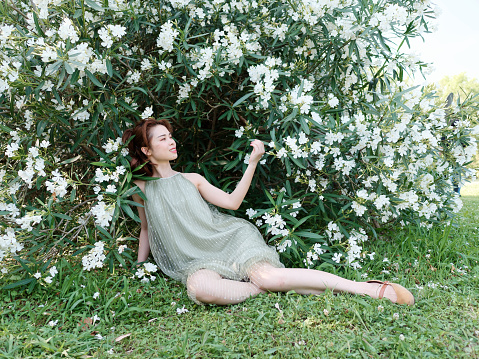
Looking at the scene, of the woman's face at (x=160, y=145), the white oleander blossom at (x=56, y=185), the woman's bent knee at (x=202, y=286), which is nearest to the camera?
the woman's bent knee at (x=202, y=286)

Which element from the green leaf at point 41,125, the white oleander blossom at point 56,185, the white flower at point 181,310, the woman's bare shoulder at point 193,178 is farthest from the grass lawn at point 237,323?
the green leaf at point 41,125

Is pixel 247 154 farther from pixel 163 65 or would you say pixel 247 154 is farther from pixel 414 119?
pixel 414 119

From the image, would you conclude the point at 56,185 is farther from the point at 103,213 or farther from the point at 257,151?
the point at 257,151

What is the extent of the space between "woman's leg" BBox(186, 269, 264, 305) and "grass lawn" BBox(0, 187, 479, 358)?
0.05 meters

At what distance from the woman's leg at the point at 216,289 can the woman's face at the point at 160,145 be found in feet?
2.58

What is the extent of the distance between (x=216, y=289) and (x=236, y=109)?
4.70 ft

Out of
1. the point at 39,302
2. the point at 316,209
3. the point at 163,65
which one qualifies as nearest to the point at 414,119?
the point at 316,209

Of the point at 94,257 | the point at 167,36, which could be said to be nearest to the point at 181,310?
the point at 94,257

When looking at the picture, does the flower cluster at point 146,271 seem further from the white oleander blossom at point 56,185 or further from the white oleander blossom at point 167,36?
the white oleander blossom at point 167,36

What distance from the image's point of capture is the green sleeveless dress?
227 cm

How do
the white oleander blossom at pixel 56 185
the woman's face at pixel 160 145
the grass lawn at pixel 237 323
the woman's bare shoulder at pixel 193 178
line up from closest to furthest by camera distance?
the grass lawn at pixel 237 323
the white oleander blossom at pixel 56 185
the woman's face at pixel 160 145
the woman's bare shoulder at pixel 193 178

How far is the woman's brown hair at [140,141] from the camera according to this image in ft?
7.83

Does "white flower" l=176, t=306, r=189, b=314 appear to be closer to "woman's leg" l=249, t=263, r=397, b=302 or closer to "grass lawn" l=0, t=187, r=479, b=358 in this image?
"grass lawn" l=0, t=187, r=479, b=358

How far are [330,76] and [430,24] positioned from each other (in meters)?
0.81
